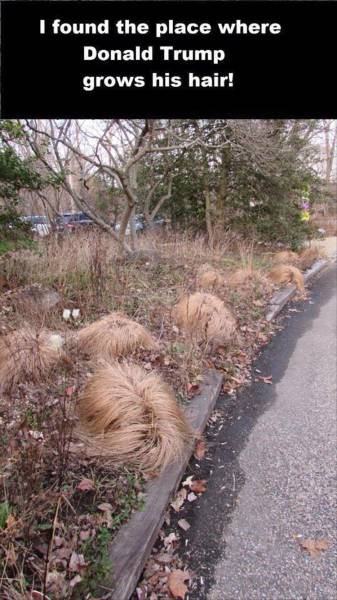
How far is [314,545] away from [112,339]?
1957mm

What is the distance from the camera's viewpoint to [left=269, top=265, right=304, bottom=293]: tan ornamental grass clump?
5.97 meters

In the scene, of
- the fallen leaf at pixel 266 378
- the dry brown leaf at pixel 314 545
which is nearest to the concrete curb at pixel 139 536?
the dry brown leaf at pixel 314 545

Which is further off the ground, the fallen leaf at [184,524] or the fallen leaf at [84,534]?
the fallen leaf at [84,534]

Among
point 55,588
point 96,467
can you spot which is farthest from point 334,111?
point 55,588

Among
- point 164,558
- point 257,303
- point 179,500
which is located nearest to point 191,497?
point 179,500

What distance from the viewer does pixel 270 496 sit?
2031mm

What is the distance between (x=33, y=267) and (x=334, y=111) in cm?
409

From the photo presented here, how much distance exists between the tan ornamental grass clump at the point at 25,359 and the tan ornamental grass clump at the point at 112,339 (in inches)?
11.4

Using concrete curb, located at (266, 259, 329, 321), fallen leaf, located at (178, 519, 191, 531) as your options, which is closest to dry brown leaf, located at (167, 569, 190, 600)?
fallen leaf, located at (178, 519, 191, 531)

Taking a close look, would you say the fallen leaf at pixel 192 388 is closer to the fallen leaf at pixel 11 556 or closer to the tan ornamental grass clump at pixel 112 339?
the tan ornamental grass clump at pixel 112 339

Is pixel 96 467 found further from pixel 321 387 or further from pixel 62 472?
pixel 321 387

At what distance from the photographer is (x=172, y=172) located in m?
8.32

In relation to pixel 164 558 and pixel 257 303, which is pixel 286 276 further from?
pixel 164 558

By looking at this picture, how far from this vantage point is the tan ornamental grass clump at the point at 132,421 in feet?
6.53
